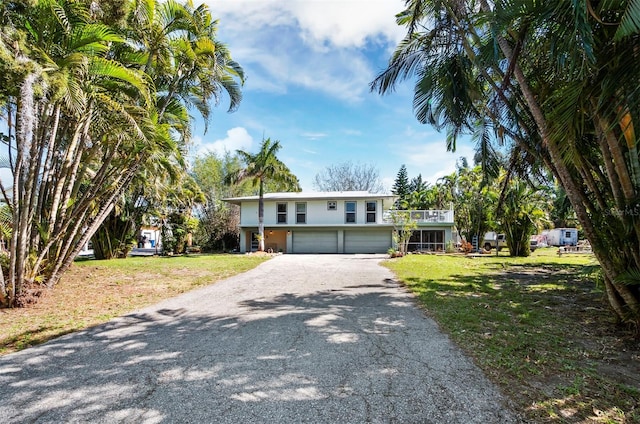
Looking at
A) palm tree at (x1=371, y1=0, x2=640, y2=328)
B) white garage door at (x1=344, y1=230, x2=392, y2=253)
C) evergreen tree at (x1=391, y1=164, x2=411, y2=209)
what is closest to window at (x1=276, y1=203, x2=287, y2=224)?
white garage door at (x1=344, y1=230, x2=392, y2=253)

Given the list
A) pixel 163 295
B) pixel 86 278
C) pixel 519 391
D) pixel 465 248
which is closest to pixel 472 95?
pixel 519 391

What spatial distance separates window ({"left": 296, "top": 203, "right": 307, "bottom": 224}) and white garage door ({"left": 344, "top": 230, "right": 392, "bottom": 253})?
341 cm

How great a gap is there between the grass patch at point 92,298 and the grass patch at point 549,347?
575cm

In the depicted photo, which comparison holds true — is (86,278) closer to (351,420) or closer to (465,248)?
(351,420)

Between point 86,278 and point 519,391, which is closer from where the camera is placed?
point 519,391

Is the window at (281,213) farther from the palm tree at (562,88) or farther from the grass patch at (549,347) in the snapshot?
the palm tree at (562,88)

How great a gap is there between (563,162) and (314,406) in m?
4.73

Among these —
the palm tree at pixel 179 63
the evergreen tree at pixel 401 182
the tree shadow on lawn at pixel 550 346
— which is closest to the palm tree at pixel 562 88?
the tree shadow on lawn at pixel 550 346

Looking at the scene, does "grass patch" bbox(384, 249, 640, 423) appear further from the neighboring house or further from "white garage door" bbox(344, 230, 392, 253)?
"white garage door" bbox(344, 230, 392, 253)

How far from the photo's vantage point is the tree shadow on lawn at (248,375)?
259 centimetres

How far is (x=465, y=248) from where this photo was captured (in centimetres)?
2430

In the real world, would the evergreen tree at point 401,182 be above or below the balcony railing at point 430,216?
above

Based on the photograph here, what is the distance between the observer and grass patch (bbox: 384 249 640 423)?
2.77 metres

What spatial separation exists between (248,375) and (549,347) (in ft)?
12.4
